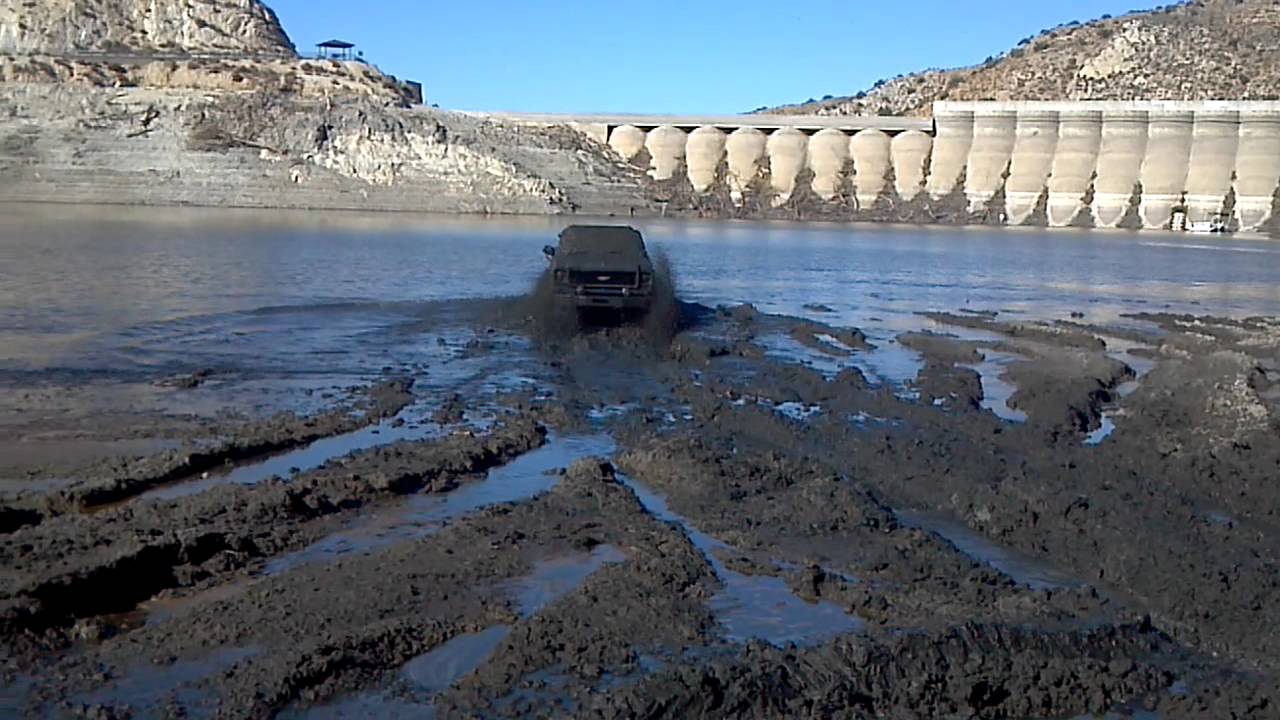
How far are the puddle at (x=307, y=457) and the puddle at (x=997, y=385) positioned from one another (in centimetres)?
712

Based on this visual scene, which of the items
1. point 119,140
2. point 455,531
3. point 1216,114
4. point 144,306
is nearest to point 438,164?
point 119,140

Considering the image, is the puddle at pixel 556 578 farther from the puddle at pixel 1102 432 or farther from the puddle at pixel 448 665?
the puddle at pixel 1102 432

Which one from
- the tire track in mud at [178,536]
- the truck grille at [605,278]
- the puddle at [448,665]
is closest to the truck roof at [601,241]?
the truck grille at [605,278]

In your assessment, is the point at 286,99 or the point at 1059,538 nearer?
the point at 1059,538

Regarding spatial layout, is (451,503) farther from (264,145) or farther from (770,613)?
(264,145)

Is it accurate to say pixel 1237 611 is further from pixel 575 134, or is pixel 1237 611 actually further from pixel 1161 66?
pixel 1161 66

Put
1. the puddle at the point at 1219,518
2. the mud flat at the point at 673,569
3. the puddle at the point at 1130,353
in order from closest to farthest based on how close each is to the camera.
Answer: the mud flat at the point at 673,569, the puddle at the point at 1219,518, the puddle at the point at 1130,353

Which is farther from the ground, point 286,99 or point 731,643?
point 286,99

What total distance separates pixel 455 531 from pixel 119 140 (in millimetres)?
80036

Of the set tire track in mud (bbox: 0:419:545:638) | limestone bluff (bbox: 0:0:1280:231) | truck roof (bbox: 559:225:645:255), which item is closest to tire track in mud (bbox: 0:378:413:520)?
tire track in mud (bbox: 0:419:545:638)

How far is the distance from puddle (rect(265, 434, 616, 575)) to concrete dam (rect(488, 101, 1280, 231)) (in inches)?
3328

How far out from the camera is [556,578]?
28.5 ft

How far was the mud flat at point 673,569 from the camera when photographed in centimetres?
674

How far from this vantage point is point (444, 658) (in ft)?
23.4
